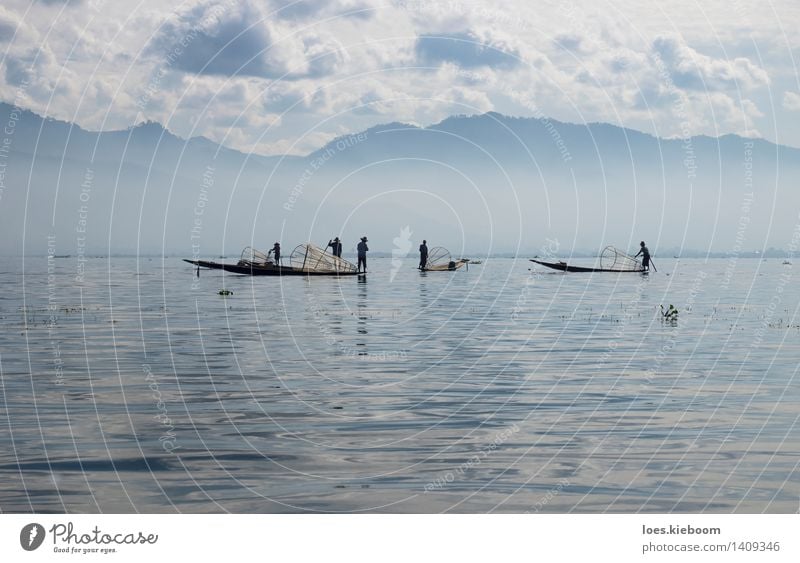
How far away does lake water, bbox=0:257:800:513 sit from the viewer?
36.2ft

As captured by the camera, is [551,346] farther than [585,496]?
Yes

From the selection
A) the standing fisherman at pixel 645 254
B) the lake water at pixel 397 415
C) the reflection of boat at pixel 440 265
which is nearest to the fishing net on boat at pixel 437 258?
the reflection of boat at pixel 440 265

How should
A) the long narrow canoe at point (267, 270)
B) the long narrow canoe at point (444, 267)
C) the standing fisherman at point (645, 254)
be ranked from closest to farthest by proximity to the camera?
the long narrow canoe at point (267, 270), the standing fisherman at point (645, 254), the long narrow canoe at point (444, 267)

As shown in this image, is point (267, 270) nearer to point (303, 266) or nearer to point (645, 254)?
point (303, 266)

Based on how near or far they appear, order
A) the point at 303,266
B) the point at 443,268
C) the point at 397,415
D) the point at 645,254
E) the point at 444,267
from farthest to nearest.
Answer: the point at 444,267 < the point at 443,268 < the point at 645,254 < the point at 303,266 < the point at 397,415

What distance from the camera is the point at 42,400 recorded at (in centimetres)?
1670

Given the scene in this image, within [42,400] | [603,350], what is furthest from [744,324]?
[42,400]

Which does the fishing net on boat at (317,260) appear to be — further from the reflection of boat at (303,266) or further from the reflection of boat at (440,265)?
the reflection of boat at (440,265)

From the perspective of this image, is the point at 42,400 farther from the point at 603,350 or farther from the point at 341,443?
the point at 603,350

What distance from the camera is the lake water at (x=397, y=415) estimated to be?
11031mm

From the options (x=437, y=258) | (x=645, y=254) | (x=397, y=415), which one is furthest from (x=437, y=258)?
(x=397, y=415)

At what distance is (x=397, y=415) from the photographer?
15438 mm
